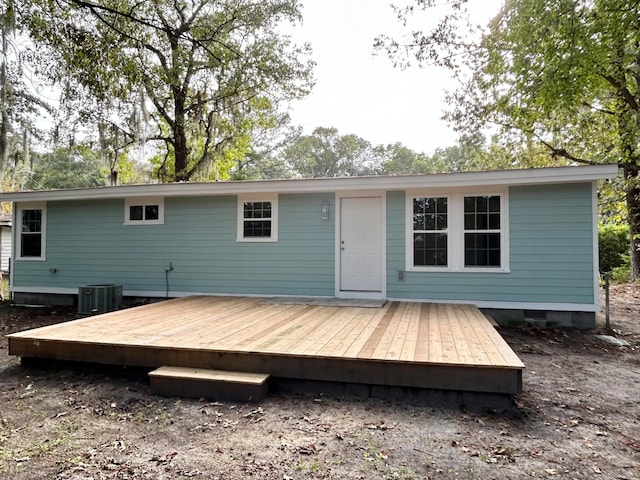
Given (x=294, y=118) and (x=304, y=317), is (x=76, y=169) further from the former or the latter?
(x=304, y=317)

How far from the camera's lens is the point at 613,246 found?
43.1 feet

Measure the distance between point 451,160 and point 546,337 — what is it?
3521 cm

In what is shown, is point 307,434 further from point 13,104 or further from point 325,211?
point 13,104

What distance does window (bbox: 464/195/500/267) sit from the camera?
19.1ft

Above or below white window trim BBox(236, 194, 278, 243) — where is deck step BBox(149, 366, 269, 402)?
below

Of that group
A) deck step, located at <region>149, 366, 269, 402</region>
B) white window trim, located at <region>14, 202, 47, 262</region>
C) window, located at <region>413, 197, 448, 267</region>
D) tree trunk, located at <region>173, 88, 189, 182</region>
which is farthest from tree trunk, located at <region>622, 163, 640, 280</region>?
white window trim, located at <region>14, 202, 47, 262</region>

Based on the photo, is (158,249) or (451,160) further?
(451,160)

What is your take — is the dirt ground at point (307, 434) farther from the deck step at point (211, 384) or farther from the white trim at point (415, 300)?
the white trim at point (415, 300)

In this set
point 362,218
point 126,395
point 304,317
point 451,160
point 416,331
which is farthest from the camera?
point 451,160

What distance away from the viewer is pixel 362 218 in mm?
6438

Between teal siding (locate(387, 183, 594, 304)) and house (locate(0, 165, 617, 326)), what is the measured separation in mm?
15

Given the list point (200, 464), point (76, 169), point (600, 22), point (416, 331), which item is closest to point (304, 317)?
point (416, 331)

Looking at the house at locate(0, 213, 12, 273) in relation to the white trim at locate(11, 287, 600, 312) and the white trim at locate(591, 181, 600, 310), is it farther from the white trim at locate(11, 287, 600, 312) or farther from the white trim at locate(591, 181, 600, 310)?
the white trim at locate(591, 181, 600, 310)

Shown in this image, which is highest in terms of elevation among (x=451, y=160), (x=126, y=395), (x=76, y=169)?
(x=451, y=160)
